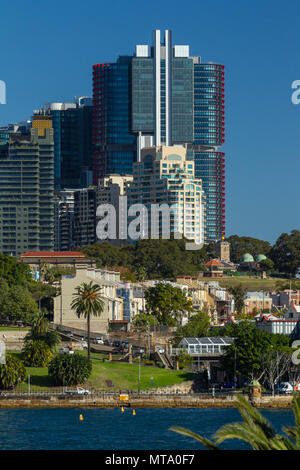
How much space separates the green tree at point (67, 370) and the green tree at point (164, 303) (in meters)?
56.9

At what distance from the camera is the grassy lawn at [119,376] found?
5359 inches

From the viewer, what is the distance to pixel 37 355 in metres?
142

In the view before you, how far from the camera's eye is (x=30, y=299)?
175 meters

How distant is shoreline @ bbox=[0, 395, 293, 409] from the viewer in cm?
12525

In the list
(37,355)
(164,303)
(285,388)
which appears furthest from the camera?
(164,303)

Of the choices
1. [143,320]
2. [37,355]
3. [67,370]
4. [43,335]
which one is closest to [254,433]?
[67,370]

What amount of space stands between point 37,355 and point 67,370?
30.5 feet

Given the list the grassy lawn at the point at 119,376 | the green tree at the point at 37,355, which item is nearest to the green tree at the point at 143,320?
the grassy lawn at the point at 119,376

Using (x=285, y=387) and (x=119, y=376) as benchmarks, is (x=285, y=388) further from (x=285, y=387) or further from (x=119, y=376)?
(x=119, y=376)

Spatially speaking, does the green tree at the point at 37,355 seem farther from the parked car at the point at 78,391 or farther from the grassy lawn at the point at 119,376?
the parked car at the point at 78,391

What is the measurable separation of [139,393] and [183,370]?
1799 cm

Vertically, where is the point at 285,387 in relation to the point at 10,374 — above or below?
below

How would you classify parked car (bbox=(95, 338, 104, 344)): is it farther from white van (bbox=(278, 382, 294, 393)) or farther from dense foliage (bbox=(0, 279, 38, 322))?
white van (bbox=(278, 382, 294, 393))
